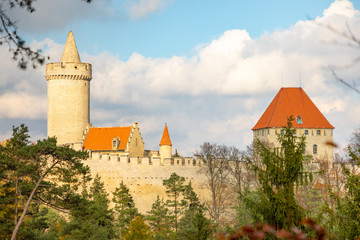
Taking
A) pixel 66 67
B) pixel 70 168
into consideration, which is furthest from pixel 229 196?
pixel 70 168

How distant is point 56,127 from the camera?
171 ft

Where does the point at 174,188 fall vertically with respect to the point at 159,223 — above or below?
above

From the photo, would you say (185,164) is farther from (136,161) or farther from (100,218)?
(100,218)

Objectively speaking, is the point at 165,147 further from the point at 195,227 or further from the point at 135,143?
the point at 195,227

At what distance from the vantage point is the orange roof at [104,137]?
51.2 metres

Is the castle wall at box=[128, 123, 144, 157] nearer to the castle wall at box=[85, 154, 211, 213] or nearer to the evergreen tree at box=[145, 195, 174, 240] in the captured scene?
the castle wall at box=[85, 154, 211, 213]

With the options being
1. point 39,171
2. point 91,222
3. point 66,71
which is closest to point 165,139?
point 66,71

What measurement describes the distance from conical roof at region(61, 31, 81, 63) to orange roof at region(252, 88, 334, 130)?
18.7m

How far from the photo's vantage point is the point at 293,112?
59.2m

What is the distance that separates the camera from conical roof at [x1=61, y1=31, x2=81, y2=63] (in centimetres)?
5403

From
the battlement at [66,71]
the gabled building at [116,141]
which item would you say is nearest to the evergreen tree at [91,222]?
the gabled building at [116,141]

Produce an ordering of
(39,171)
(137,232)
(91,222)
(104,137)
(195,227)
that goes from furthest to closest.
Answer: (104,137)
(91,222)
(137,232)
(39,171)
(195,227)

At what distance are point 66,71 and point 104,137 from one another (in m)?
6.62

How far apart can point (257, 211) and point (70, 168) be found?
13.4 metres
